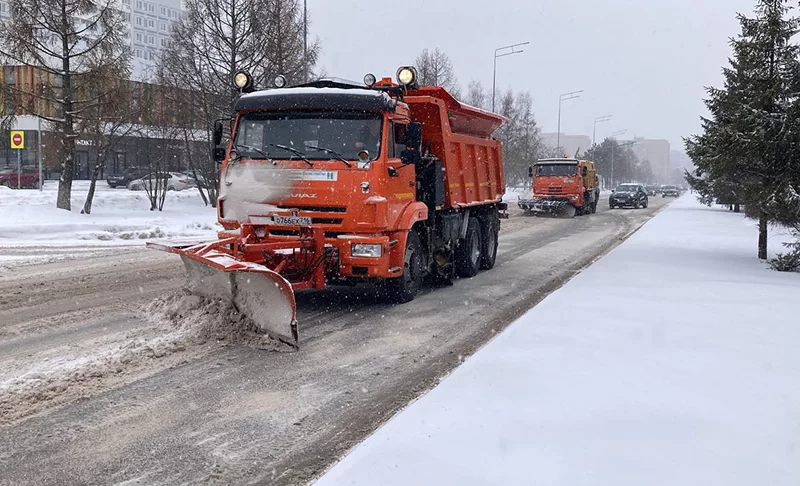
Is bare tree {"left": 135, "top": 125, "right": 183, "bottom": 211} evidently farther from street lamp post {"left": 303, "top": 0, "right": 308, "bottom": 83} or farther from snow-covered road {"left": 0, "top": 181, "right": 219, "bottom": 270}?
street lamp post {"left": 303, "top": 0, "right": 308, "bottom": 83}

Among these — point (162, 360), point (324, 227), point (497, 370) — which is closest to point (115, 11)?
point (324, 227)

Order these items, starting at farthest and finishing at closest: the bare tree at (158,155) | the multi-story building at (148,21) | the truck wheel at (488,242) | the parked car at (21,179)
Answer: the multi-story building at (148,21)
the parked car at (21,179)
the bare tree at (158,155)
the truck wheel at (488,242)

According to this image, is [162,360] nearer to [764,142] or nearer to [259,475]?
[259,475]

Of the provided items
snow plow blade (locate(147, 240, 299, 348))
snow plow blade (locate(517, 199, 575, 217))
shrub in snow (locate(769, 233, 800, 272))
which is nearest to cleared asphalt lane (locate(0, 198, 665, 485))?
snow plow blade (locate(147, 240, 299, 348))

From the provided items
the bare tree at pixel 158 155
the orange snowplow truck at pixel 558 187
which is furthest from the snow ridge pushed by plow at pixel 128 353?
the orange snowplow truck at pixel 558 187

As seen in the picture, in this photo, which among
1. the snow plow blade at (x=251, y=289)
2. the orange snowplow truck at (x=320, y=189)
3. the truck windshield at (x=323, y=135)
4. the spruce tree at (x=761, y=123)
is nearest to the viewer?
the snow plow blade at (x=251, y=289)

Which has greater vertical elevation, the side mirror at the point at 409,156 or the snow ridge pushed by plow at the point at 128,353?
the side mirror at the point at 409,156

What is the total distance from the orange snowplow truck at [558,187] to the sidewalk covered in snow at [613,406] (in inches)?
859

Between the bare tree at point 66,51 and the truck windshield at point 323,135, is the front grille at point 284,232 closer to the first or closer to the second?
the truck windshield at point 323,135

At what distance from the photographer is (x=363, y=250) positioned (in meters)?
8.13

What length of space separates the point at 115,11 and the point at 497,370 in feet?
63.7

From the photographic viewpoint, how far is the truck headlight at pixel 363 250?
8.13m

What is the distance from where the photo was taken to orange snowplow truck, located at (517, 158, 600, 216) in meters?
30.1

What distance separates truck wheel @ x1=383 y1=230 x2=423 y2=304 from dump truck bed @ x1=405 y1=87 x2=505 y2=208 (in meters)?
1.39
